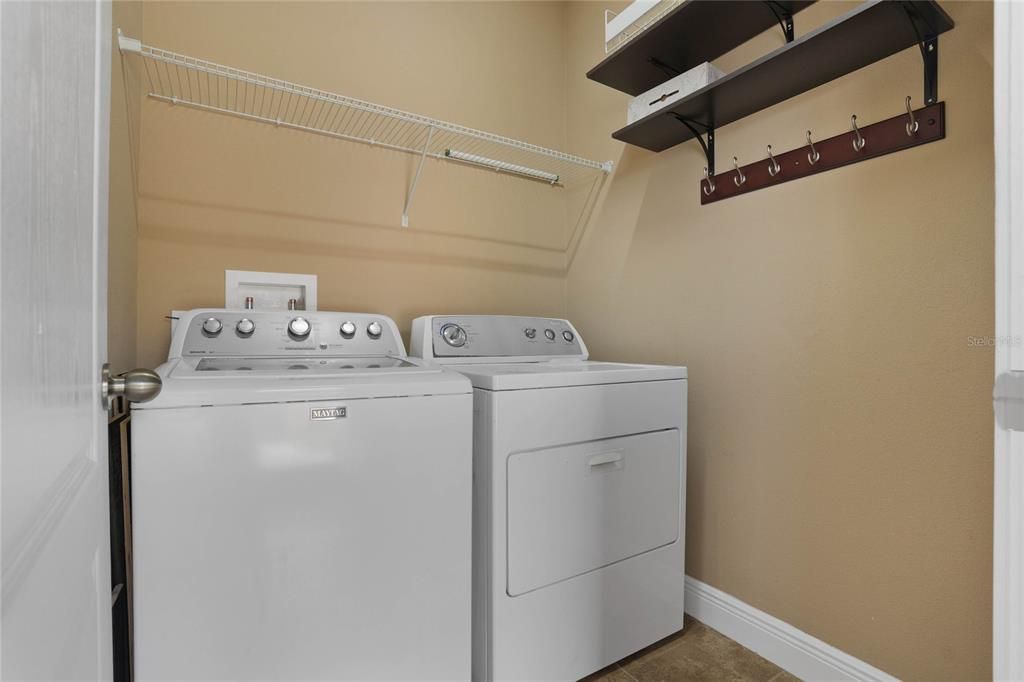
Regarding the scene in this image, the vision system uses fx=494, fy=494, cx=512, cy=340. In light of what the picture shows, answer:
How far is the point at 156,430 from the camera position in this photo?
0.95m

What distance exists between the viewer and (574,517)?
1.39 metres

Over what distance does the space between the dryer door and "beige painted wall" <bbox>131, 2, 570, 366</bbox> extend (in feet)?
3.39

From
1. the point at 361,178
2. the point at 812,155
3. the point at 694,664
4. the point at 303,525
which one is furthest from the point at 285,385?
the point at 812,155

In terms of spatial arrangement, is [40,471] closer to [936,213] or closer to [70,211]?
[70,211]

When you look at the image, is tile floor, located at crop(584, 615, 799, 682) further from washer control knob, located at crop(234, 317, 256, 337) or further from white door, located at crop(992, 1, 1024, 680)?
washer control knob, located at crop(234, 317, 256, 337)

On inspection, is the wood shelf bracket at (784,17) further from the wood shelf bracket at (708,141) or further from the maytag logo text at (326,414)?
the maytag logo text at (326,414)

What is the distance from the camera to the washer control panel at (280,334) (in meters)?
1.46

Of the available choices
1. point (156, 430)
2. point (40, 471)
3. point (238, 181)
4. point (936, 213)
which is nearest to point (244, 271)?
point (238, 181)

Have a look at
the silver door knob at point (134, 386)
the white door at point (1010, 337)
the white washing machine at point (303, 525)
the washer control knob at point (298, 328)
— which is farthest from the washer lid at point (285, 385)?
the white door at point (1010, 337)

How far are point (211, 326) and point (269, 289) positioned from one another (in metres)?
0.37

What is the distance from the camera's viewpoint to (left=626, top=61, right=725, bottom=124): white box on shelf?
161 cm

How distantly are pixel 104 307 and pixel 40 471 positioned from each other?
375 millimetres

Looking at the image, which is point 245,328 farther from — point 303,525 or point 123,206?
point 303,525

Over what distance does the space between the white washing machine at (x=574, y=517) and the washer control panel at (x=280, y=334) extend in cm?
49
